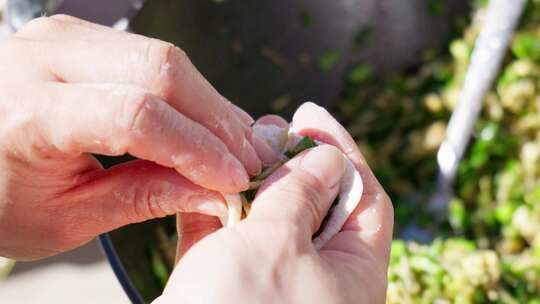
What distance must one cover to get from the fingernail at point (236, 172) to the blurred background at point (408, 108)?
492 millimetres

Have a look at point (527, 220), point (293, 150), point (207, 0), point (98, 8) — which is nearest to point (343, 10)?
point (207, 0)

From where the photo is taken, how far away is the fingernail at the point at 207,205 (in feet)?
2.60

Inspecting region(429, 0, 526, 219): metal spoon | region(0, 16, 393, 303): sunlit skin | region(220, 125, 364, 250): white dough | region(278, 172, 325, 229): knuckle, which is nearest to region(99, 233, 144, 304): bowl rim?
region(0, 16, 393, 303): sunlit skin

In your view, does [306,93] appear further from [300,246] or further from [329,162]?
[300,246]

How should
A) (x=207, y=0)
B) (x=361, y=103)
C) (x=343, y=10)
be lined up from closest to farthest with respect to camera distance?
(x=207, y=0), (x=343, y=10), (x=361, y=103)

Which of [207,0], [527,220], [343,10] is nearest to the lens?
[207,0]

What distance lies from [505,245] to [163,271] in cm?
74

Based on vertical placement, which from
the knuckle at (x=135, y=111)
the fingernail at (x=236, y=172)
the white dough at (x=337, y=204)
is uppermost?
the knuckle at (x=135, y=111)

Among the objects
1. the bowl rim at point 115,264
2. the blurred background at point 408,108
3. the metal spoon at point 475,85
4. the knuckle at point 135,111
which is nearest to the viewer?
the knuckle at point 135,111

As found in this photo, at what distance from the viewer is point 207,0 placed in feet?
4.36

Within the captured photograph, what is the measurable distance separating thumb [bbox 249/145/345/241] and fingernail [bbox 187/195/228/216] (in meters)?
0.05

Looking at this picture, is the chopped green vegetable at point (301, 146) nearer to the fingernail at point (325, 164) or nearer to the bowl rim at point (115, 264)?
the fingernail at point (325, 164)

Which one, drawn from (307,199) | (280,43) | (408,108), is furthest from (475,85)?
(307,199)

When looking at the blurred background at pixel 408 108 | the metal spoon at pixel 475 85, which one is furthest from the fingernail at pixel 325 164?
the metal spoon at pixel 475 85
